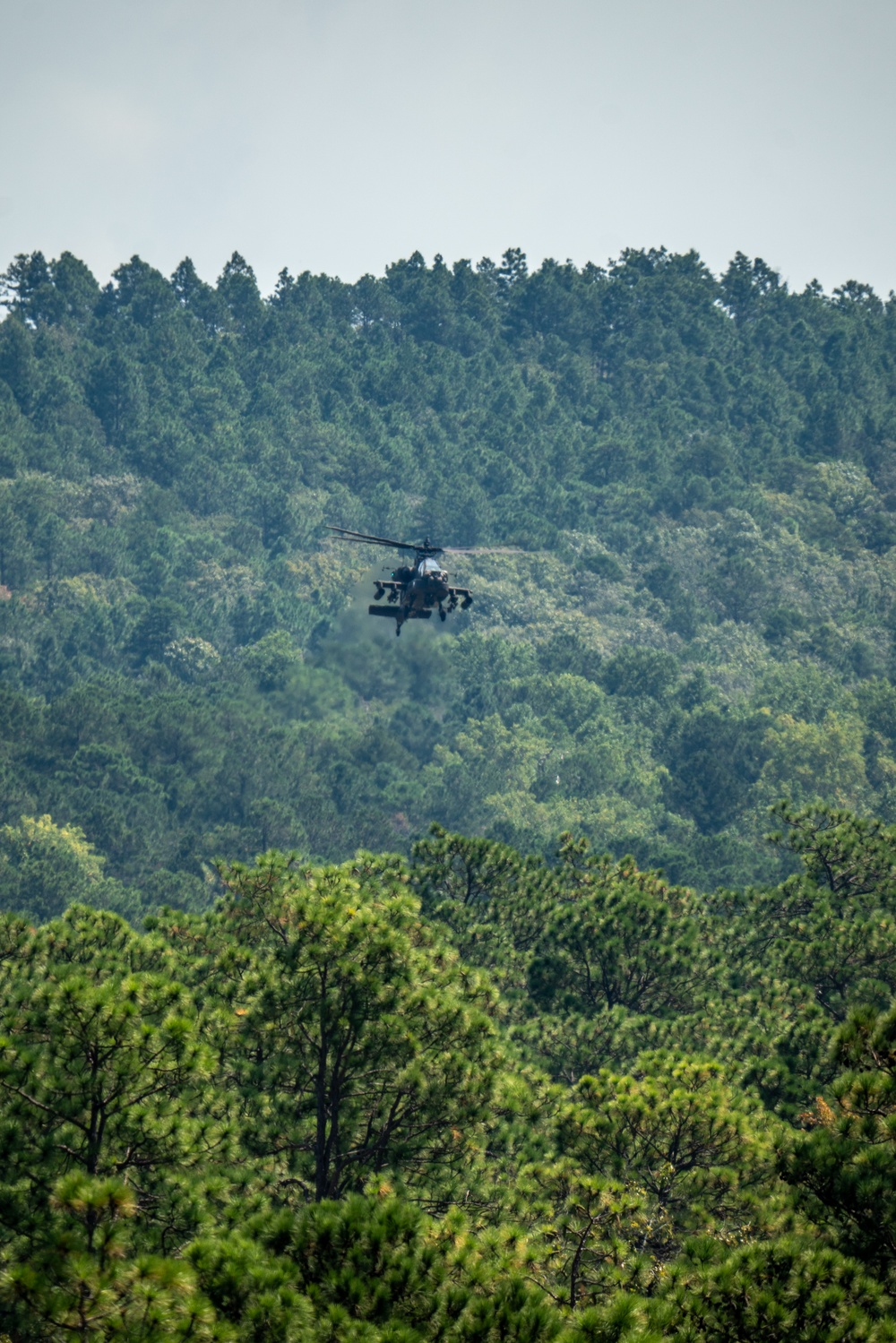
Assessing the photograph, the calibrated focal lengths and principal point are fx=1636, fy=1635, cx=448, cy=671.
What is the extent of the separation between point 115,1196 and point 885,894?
21976 millimetres

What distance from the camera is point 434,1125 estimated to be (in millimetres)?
20094

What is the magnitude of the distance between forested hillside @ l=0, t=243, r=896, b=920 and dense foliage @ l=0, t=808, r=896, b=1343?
41.8 meters

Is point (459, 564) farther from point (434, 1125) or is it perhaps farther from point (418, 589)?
point (434, 1125)

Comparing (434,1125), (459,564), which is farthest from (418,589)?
(459,564)

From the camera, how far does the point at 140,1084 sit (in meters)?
16.1

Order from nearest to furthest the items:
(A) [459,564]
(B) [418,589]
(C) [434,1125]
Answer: (C) [434,1125], (B) [418,589], (A) [459,564]

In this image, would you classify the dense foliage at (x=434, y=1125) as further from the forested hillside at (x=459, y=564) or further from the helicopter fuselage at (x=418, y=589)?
the forested hillside at (x=459, y=564)

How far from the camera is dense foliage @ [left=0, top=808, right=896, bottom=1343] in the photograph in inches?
534

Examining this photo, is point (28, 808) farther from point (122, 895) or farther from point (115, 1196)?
point (115, 1196)

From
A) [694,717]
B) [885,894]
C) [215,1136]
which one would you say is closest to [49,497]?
[694,717]

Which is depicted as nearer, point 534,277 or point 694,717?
point 694,717

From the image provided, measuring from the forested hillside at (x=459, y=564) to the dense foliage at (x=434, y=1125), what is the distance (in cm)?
4175

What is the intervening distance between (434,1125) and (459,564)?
93255 millimetres

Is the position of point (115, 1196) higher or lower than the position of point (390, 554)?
lower
